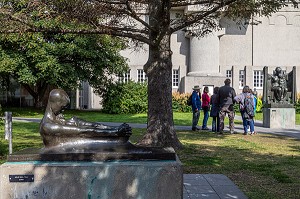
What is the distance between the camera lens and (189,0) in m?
12.0

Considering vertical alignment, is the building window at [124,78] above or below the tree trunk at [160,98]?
above

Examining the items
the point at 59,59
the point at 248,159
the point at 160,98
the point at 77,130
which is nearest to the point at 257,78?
the point at 59,59

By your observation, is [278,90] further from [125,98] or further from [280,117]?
[125,98]

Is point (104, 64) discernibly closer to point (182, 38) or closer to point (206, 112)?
point (182, 38)

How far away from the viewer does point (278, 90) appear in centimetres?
1953

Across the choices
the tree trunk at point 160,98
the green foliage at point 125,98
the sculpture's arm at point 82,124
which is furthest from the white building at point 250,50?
the sculpture's arm at point 82,124

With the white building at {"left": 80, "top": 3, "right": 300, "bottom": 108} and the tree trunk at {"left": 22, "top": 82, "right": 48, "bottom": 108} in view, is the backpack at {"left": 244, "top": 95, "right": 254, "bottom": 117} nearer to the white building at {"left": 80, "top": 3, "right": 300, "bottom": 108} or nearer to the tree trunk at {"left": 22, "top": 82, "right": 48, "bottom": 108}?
the tree trunk at {"left": 22, "top": 82, "right": 48, "bottom": 108}

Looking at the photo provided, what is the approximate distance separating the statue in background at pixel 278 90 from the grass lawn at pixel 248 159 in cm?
430

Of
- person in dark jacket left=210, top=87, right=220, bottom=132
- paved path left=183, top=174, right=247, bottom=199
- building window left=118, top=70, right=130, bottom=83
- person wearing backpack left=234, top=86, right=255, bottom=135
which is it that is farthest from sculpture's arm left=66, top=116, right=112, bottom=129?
building window left=118, top=70, right=130, bottom=83

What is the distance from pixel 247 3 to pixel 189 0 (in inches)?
75.7

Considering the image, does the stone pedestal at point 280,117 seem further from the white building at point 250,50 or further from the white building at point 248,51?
the white building at point 250,50

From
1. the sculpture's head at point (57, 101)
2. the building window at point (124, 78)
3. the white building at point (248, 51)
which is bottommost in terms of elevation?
the sculpture's head at point (57, 101)

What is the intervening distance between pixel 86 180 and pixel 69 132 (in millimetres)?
664

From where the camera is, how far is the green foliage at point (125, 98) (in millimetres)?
32219
